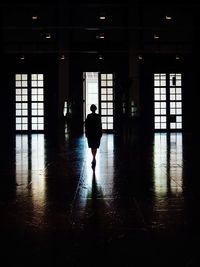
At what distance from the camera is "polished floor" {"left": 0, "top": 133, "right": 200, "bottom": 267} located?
4625 mm

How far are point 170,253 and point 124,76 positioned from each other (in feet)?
99.3

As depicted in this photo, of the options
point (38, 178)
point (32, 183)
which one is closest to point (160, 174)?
point (38, 178)

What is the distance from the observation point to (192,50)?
110ft

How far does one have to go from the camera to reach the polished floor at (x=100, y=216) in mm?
4625

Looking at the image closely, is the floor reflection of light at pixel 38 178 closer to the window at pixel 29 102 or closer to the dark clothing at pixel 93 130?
the dark clothing at pixel 93 130

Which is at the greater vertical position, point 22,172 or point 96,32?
point 96,32

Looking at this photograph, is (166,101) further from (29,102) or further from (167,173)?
(167,173)

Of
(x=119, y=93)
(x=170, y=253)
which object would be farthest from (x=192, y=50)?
(x=170, y=253)

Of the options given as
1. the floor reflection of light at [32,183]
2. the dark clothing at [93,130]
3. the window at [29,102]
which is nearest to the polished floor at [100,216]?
the floor reflection of light at [32,183]

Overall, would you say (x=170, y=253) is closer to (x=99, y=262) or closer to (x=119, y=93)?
(x=99, y=262)

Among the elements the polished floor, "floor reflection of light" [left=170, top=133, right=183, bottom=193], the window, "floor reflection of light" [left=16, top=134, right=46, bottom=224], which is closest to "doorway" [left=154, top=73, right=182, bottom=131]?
the window

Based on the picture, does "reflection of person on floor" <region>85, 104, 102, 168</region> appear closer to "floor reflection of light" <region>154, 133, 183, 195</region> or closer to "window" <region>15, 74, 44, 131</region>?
"floor reflection of light" <region>154, 133, 183, 195</region>

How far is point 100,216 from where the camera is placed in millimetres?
6457

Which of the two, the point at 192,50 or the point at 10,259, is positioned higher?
the point at 192,50
